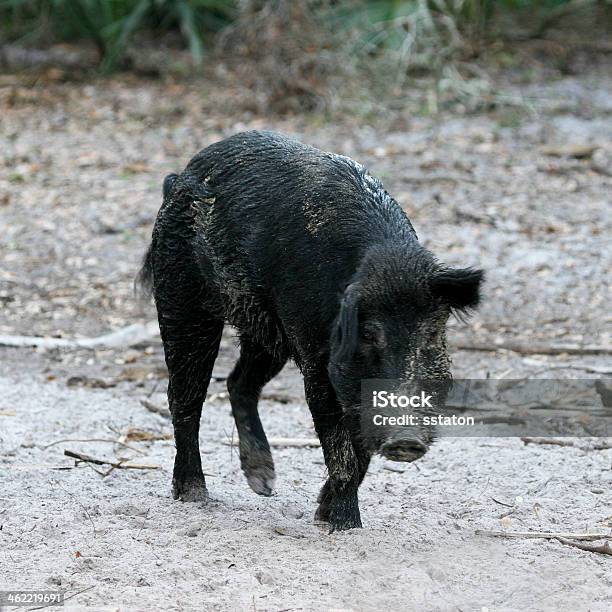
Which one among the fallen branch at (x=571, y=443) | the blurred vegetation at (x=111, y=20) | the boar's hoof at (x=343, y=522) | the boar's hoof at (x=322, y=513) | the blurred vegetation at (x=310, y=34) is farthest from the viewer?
the blurred vegetation at (x=111, y=20)

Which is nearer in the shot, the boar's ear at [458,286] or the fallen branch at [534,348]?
the boar's ear at [458,286]

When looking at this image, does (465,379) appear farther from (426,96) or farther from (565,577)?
(426,96)

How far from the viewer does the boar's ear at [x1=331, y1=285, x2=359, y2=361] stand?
404 cm

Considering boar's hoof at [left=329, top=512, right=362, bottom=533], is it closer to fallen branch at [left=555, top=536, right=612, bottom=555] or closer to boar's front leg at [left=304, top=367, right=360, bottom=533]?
boar's front leg at [left=304, top=367, right=360, bottom=533]

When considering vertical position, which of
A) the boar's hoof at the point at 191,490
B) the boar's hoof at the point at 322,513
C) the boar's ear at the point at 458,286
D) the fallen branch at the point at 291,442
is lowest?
the fallen branch at the point at 291,442

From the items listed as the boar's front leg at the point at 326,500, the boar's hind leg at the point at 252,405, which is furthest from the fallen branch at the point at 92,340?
the boar's front leg at the point at 326,500

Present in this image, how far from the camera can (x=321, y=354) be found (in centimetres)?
439

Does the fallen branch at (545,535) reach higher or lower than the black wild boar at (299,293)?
lower

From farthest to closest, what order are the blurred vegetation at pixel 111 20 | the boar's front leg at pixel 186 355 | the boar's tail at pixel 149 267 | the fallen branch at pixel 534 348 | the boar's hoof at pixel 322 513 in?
the blurred vegetation at pixel 111 20 < the fallen branch at pixel 534 348 < the boar's tail at pixel 149 267 < the boar's front leg at pixel 186 355 < the boar's hoof at pixel 322 513

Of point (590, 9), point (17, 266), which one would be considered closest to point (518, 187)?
point (17, 266)

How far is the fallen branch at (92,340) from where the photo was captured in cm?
767

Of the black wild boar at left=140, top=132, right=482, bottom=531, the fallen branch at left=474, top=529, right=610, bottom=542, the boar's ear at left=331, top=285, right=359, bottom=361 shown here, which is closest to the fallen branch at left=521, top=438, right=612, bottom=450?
the fallen branch at left=474, top=529, right=610, bottom=542

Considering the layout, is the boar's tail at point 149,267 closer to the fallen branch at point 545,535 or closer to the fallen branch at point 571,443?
the fallen branch at point 545,535

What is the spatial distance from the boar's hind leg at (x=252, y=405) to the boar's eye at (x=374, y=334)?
116cm
